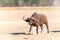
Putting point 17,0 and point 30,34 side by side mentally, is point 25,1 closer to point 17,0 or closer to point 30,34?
point 17,0

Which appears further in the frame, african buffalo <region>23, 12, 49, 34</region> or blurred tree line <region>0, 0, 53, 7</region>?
blurred tree line <region>0, 0, 53, 7</region>

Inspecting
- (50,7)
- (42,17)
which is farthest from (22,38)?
(50,7)

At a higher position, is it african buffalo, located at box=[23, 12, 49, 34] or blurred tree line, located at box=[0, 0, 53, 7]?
african buffalo, located at box=[23, 12, 49, 34]

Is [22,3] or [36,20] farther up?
[36,20]

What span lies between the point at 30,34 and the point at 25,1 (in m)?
26.6

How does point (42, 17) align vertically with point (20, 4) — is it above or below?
above

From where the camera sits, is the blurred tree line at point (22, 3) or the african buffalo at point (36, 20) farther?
the blurred tree line at point (22, 3)

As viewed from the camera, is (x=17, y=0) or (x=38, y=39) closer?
(x=38, y=39)

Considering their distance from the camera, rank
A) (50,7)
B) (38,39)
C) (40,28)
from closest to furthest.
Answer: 1. (38,39)
2. (40,28)
3. (50,7)

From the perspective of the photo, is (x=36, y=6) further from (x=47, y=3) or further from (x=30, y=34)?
(x=30, y=34)

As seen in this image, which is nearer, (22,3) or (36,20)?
(36,20)

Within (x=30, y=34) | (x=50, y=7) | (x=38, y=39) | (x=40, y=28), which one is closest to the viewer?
(x=38, y=39)

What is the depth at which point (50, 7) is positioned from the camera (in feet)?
125

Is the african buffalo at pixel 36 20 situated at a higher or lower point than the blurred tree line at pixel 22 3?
higher
